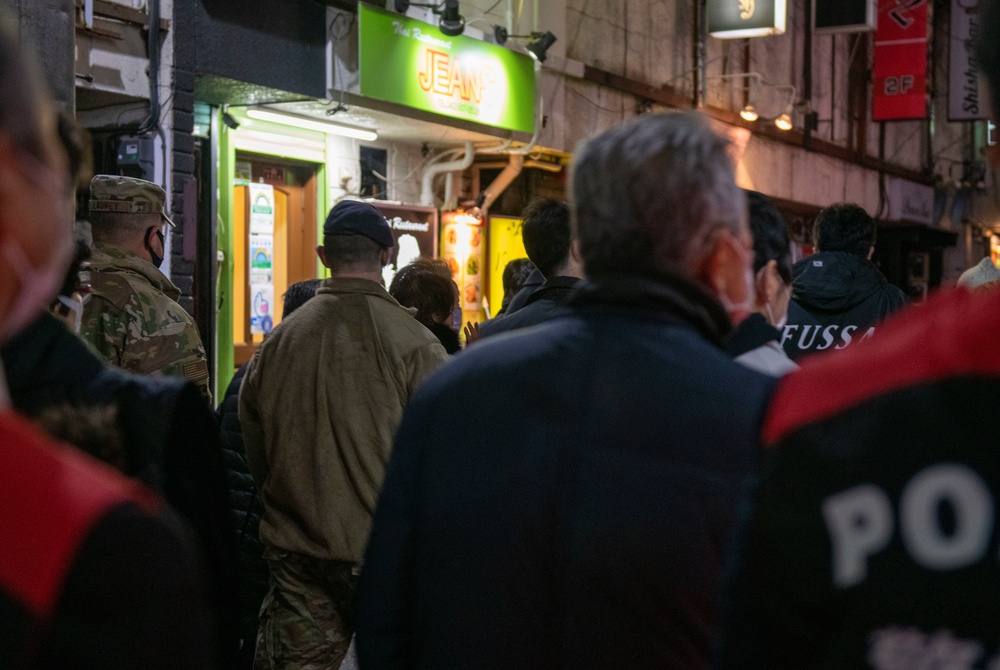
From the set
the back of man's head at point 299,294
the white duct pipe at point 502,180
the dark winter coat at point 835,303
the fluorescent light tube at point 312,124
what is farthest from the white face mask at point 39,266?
the white duct pipe at point 502,180

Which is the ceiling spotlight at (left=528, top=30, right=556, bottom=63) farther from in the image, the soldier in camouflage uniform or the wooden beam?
the soldier in camouflage uniform

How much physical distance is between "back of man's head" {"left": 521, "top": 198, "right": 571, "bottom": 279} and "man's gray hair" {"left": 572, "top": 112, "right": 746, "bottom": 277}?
9.97 feet

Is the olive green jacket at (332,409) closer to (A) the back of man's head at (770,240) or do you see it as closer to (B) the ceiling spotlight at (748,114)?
(A) the back of man's head at (770,240)

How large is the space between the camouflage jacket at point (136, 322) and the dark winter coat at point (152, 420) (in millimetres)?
2604

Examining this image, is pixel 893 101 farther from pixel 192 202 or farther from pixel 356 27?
pixel 192 202

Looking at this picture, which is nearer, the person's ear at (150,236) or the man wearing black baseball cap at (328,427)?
the man wearing black baseball cap at (328,427)

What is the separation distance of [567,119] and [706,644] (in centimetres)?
1144

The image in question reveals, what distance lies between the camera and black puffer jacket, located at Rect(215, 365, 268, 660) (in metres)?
4.85

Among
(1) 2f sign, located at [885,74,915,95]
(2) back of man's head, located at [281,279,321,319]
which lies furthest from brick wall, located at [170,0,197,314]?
(1) 2f sign, located at [885,74,915,95]

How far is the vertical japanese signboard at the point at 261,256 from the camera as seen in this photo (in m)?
10.1

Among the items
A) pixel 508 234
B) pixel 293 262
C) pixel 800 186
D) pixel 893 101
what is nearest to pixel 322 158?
pixel 293 262

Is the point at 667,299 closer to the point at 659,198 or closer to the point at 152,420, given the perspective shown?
the point at 659,198

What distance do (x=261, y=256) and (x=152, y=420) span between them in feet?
28.3

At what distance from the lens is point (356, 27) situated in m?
9.38
